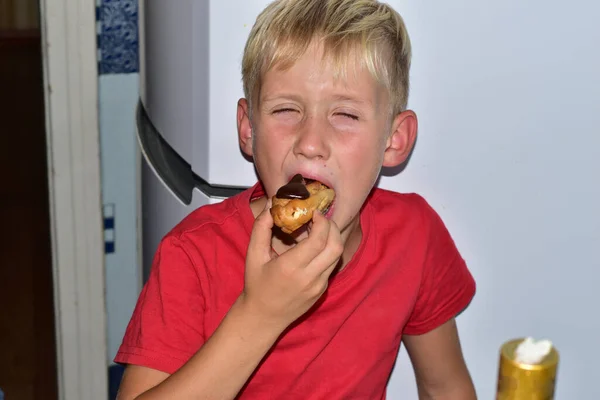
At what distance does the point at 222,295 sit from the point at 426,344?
0.30 metres

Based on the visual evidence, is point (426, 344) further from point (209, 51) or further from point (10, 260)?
point (10, 260)

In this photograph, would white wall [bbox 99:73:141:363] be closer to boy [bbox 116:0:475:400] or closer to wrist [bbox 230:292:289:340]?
boy [bbox 116:0:475:400]

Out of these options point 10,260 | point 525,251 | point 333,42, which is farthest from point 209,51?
point 10,260

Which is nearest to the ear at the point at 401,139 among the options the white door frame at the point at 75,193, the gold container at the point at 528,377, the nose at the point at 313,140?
the nose at the point at 313,140

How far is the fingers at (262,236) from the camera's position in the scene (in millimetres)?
875

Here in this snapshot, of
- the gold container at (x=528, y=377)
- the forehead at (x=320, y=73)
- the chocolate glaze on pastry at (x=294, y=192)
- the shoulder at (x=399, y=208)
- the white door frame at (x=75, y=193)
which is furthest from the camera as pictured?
the white door frame at (x=75, y=193)

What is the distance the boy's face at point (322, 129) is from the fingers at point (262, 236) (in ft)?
0.28

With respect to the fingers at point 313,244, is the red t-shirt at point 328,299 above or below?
below

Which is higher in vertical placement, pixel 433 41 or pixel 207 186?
pixel 433 41

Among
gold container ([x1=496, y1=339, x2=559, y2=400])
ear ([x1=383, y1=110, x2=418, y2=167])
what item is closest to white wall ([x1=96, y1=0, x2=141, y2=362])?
ear ([x1=383, y1=110, x2=418, y2=167])

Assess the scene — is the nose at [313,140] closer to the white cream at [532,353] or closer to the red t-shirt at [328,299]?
the red t-shirt at [328,299]

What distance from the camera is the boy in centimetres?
90

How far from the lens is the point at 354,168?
3.22ft

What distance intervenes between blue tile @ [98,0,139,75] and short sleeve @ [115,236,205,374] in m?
0.74
